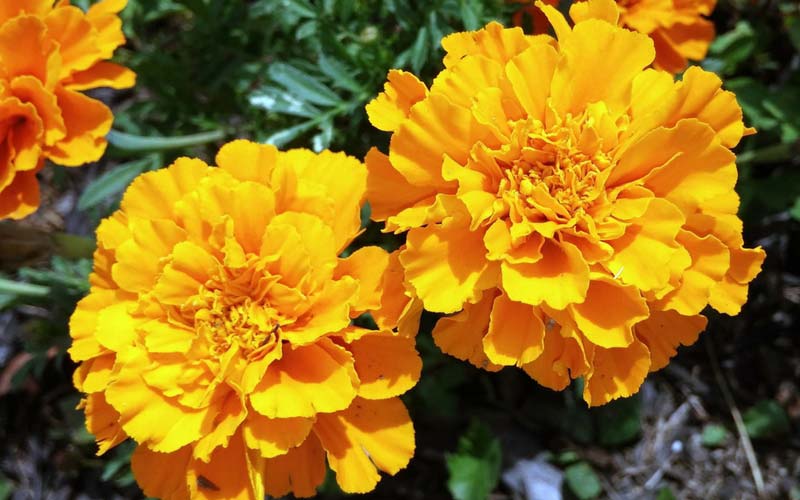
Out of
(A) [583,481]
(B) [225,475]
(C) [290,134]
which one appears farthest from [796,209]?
(B) [225,475]

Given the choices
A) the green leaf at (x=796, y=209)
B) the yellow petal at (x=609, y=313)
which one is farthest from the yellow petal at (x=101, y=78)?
the green leaf at (x=796, y=209)

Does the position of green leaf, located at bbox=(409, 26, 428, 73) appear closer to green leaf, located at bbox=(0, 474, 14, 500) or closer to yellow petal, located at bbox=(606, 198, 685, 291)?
yellow petal, located at bbox=(606, 198, 685, 291)

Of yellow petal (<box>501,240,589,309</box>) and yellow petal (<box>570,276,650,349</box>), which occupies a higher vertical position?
yellow petal (<box>501,240,589,309</box>)

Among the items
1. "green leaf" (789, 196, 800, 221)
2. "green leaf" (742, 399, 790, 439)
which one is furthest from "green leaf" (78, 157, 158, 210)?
"green leaf" (742, 399, 790, 439)

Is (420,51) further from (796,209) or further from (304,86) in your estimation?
(796,209)

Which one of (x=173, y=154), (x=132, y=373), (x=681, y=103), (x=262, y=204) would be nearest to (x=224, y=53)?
(x=173, y=154)

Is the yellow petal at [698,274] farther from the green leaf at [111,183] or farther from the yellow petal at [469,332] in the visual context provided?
the green leaf at [111,183]

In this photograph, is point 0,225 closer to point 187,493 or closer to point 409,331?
point 187,493
